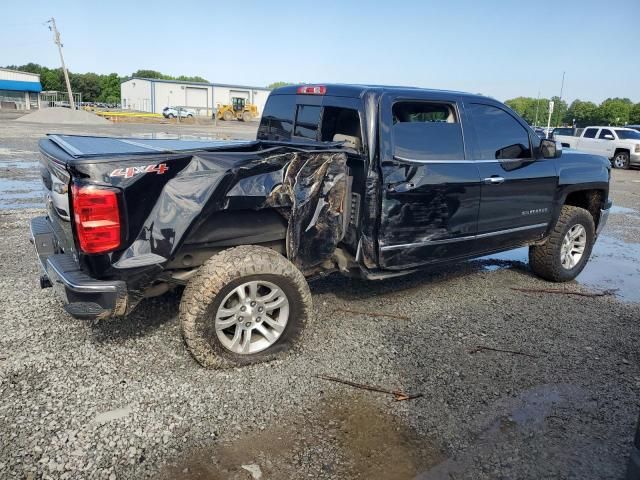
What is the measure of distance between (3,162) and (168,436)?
12886 mm

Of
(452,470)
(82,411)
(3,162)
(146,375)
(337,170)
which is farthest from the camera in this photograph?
(3,162)

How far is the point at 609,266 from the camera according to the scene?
21.8 ft

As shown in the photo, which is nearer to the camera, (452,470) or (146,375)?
(452,470)

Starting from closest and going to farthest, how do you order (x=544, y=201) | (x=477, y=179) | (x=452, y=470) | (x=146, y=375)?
(x=452, y=470) → (x=146, y=375) → (x=477, y=179) → (x=544, y=201)

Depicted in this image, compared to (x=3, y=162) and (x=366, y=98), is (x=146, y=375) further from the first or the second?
(x=3, y=162)

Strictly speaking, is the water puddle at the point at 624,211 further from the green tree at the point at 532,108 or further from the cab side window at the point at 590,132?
the green tree at the point at 532,108

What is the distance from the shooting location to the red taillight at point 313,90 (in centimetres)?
438

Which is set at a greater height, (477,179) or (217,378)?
(477,179)

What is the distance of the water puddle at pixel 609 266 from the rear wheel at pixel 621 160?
15.0 meters

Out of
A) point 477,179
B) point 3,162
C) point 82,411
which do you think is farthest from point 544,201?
point 3,162

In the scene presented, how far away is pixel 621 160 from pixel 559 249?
1839 cm

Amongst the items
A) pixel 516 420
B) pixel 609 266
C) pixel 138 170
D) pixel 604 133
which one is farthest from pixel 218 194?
pixel 604 133

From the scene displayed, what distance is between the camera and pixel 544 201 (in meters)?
5.26

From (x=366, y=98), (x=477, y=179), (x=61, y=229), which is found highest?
(x=366, y=98)
